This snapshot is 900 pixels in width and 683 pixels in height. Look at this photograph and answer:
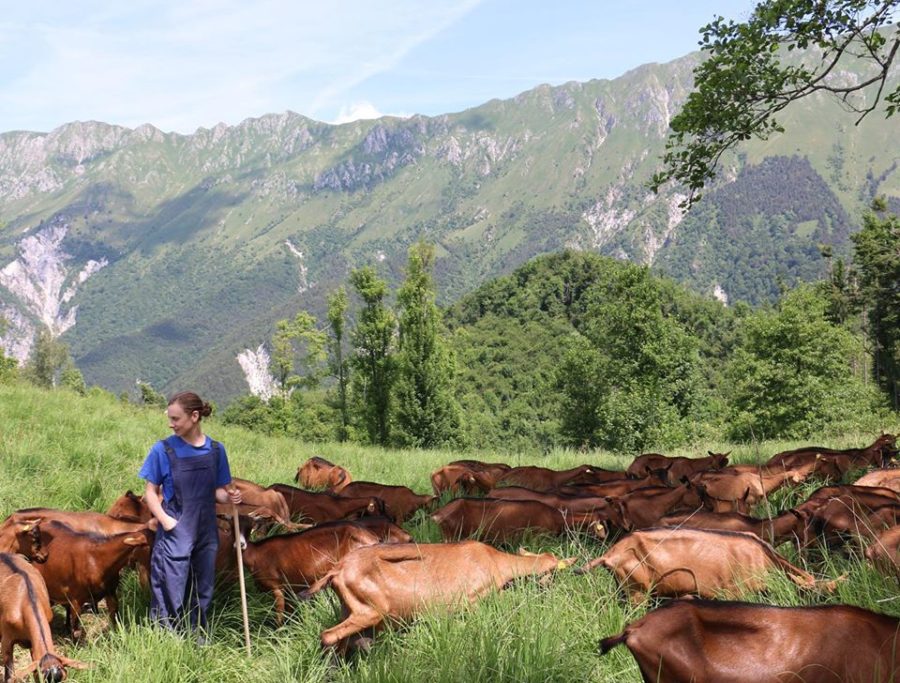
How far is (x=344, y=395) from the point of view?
173 ft

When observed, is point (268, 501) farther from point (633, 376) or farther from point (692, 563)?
point (633, 376)

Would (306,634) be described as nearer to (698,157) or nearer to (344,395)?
(698,157)

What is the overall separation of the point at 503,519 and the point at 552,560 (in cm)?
166

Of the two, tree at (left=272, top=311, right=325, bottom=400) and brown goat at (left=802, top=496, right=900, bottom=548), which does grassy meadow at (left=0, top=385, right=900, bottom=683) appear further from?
tree at (left=272, top=311, right=325, bottom=400)

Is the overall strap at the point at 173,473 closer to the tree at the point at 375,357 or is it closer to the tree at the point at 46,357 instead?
the tree at the point at 375,357

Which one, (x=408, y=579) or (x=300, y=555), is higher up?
(x=408, y=579)

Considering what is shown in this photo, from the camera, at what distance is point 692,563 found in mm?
4531

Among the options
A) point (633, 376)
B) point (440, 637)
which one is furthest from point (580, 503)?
point (633, 376)

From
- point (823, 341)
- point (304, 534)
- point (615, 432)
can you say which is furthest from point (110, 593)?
point (823, 341)

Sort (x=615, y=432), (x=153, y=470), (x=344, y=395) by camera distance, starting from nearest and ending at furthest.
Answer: (x=153, y=470), (x=615, y=432), (x=344, y=395)

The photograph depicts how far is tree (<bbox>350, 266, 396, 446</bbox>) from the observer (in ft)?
134

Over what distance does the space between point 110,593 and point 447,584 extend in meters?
3.06

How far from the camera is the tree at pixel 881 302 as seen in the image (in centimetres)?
4869

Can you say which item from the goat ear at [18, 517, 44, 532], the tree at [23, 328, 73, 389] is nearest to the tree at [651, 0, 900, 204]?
the goat ear at [18, 517, 44, 532]
